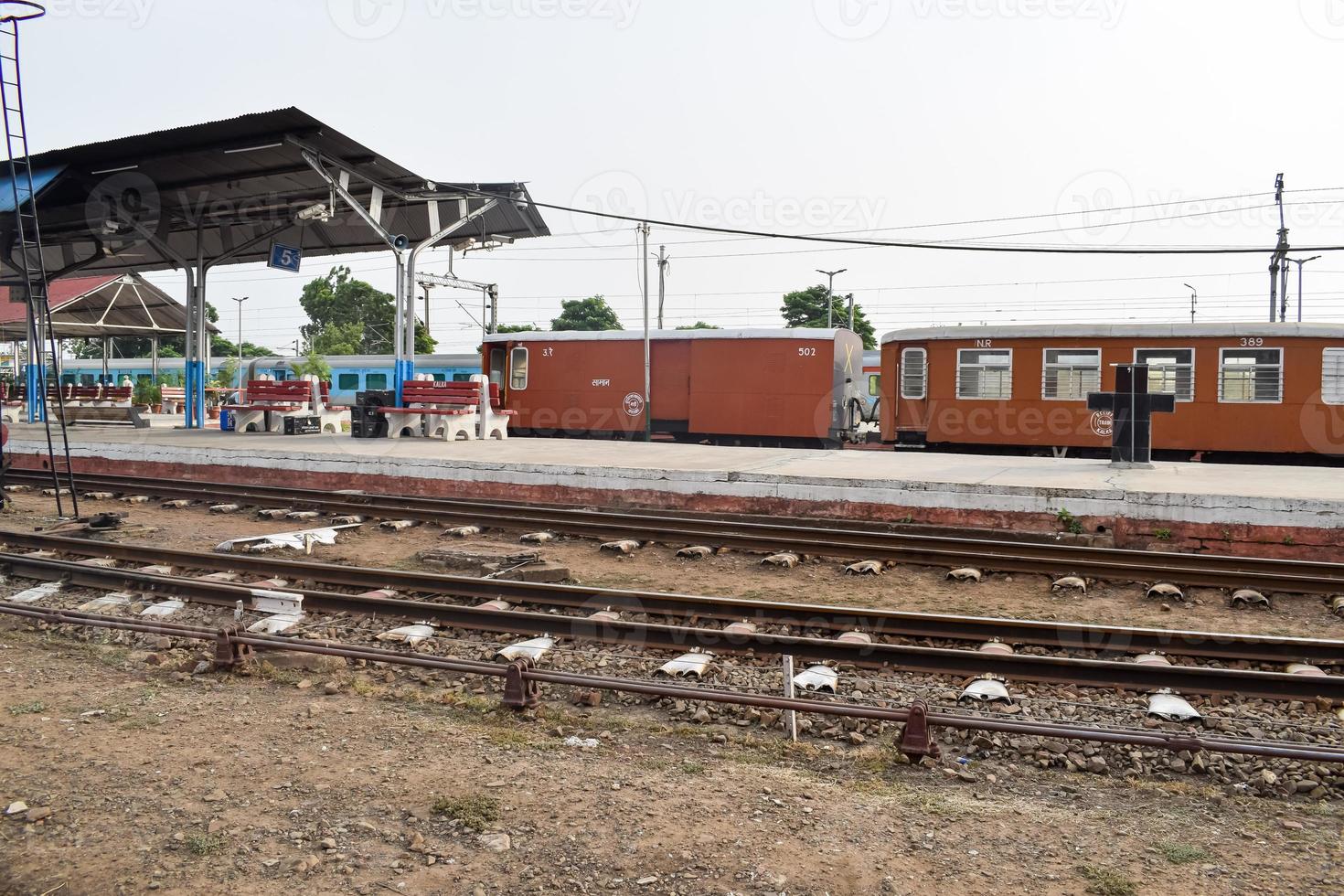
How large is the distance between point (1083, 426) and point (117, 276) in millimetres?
28416

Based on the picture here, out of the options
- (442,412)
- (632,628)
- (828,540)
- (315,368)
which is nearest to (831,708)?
(632,628)

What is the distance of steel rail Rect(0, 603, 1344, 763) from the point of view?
13.7ft

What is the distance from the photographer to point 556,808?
4.07 meters

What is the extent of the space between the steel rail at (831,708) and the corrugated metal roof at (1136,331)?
14.1 meters

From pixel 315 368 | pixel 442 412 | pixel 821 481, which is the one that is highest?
pixel 315 368

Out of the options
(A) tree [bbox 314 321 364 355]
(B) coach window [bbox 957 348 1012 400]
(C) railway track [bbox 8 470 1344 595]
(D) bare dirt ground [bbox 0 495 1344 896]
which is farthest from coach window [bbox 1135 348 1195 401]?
(A) tree [bbox 314 321 364 355]

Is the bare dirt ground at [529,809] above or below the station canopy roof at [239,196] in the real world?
below

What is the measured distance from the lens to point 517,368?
24.7 m

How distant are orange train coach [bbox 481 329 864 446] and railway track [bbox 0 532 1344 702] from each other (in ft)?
47.3

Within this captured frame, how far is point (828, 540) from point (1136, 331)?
400 inches

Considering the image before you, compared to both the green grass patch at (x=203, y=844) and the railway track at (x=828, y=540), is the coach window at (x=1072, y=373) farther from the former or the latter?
the green grass patch at (x=203, y=844)

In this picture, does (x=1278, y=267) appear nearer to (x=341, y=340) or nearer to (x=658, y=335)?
(x=658, y=335)

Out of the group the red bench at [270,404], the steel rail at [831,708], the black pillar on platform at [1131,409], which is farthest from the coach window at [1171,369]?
the red bench at [270,404]

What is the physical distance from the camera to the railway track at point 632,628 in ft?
18.7
